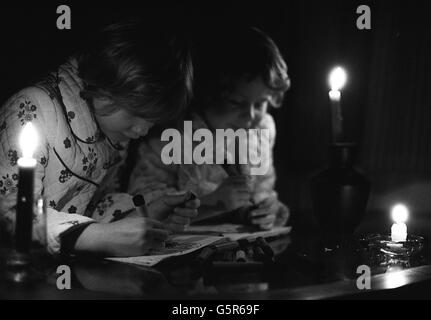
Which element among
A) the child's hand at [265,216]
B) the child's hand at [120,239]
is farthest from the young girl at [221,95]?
the child's hand at [120,239]

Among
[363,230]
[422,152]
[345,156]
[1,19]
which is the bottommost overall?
[363,230]

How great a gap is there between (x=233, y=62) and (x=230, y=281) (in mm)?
989

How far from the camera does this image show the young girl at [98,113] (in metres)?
1.44

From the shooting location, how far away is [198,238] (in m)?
1.41

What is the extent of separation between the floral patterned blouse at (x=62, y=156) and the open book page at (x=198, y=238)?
17 centimetres

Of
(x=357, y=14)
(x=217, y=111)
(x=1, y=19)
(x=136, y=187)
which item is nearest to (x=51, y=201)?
(x=136, y=187)

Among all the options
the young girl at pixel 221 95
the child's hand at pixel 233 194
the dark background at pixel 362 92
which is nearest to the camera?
the child's hand at pixel 233 194

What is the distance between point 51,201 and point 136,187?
1.24 feet

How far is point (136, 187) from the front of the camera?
73.4 inches

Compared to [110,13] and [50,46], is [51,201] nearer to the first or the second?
[50,46]

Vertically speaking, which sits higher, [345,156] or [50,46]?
[50,46]

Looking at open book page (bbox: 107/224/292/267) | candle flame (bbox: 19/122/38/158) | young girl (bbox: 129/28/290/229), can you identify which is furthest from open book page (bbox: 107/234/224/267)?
young girl (bbox: 129/28/290/229)

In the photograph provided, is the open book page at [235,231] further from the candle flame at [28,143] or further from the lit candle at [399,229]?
the candle flame at [28,143]
